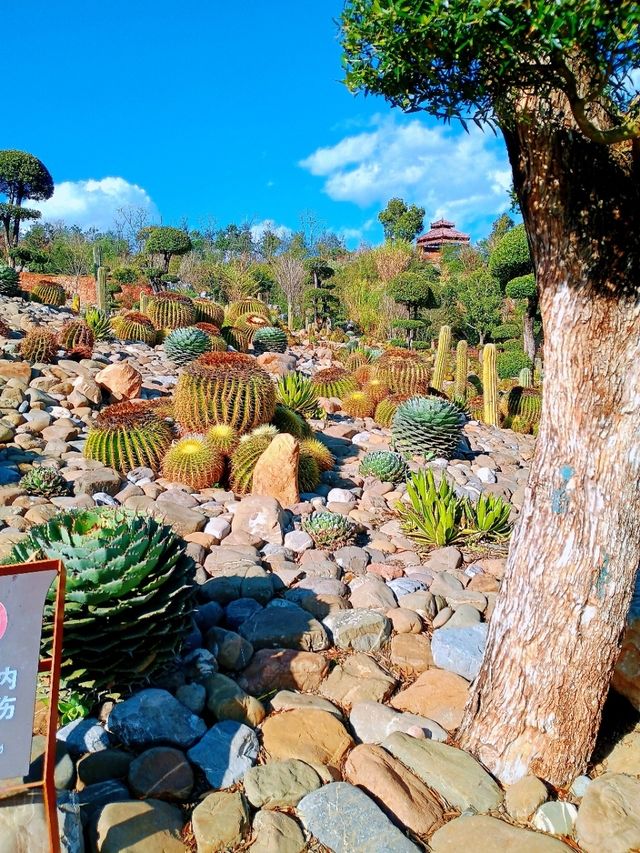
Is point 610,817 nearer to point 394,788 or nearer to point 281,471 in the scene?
point 394,788

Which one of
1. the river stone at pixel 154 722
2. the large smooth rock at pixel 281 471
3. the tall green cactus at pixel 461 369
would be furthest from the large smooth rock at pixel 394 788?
the tall green cactus at pixel 461 369

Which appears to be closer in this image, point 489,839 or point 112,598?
point 489,839

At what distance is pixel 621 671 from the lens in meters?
2.68

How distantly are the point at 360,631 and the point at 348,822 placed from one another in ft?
4.18

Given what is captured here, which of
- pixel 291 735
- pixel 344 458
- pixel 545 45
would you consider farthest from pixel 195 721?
pixel 344 458

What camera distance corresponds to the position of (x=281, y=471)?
17.4 ft

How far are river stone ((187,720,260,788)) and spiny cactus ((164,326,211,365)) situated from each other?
25.7ft

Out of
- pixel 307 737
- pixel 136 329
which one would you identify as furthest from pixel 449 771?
pixel 136 329

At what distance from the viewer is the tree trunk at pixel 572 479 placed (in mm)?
2057

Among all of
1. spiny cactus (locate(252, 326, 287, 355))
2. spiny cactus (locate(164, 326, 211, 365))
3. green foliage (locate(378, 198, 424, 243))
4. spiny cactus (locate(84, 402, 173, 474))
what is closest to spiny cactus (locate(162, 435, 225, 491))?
spiny cactus (locate(84, 402, 173, 474))

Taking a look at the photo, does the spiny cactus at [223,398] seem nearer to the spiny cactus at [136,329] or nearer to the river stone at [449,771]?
the river stone at [449,771]

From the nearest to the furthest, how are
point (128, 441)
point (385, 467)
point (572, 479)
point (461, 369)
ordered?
point (572, 479)
point (128, 441)
point (385, 467)
point (461, 369)

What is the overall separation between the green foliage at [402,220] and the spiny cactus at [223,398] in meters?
31.9

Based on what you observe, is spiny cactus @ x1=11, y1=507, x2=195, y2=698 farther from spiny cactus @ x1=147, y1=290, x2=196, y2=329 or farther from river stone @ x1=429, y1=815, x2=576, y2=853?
spiny cactus @ x1=147, y1=290, x2=196, y2=329
